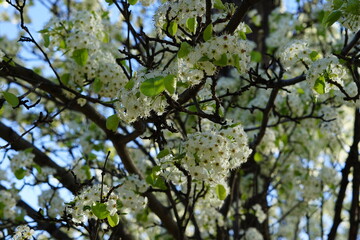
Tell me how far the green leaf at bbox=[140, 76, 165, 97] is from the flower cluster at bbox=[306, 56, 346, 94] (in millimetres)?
1299

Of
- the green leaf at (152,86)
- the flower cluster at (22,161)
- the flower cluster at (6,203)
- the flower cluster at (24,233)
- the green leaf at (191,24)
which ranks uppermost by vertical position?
the flower cluster at (22,161)

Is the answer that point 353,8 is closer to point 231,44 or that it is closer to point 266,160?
point 231,44

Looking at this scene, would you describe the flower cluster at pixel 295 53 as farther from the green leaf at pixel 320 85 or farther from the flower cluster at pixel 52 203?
the flower cluster at pixel 52 203

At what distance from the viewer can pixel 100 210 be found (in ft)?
11.1

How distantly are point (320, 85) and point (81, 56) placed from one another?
2562mm

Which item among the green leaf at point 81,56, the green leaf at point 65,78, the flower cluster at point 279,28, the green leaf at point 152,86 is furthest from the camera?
the flower cluster at point 279,28

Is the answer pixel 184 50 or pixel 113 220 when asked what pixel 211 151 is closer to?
pixel 184 50

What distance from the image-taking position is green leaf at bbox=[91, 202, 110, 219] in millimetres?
3342

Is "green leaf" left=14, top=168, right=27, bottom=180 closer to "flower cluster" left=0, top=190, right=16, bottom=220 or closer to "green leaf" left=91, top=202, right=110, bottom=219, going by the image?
"flower cluster" left=0, top=190, right=16, bottom=220

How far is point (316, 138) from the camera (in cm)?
832

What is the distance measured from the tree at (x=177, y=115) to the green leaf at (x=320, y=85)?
15 mm

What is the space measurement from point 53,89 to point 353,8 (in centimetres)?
304

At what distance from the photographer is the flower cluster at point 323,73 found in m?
Result: 3.54

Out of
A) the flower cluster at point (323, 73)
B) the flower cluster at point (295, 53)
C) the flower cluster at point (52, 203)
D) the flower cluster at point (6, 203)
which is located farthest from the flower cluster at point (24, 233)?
the flower cluster at point (295, 53)
